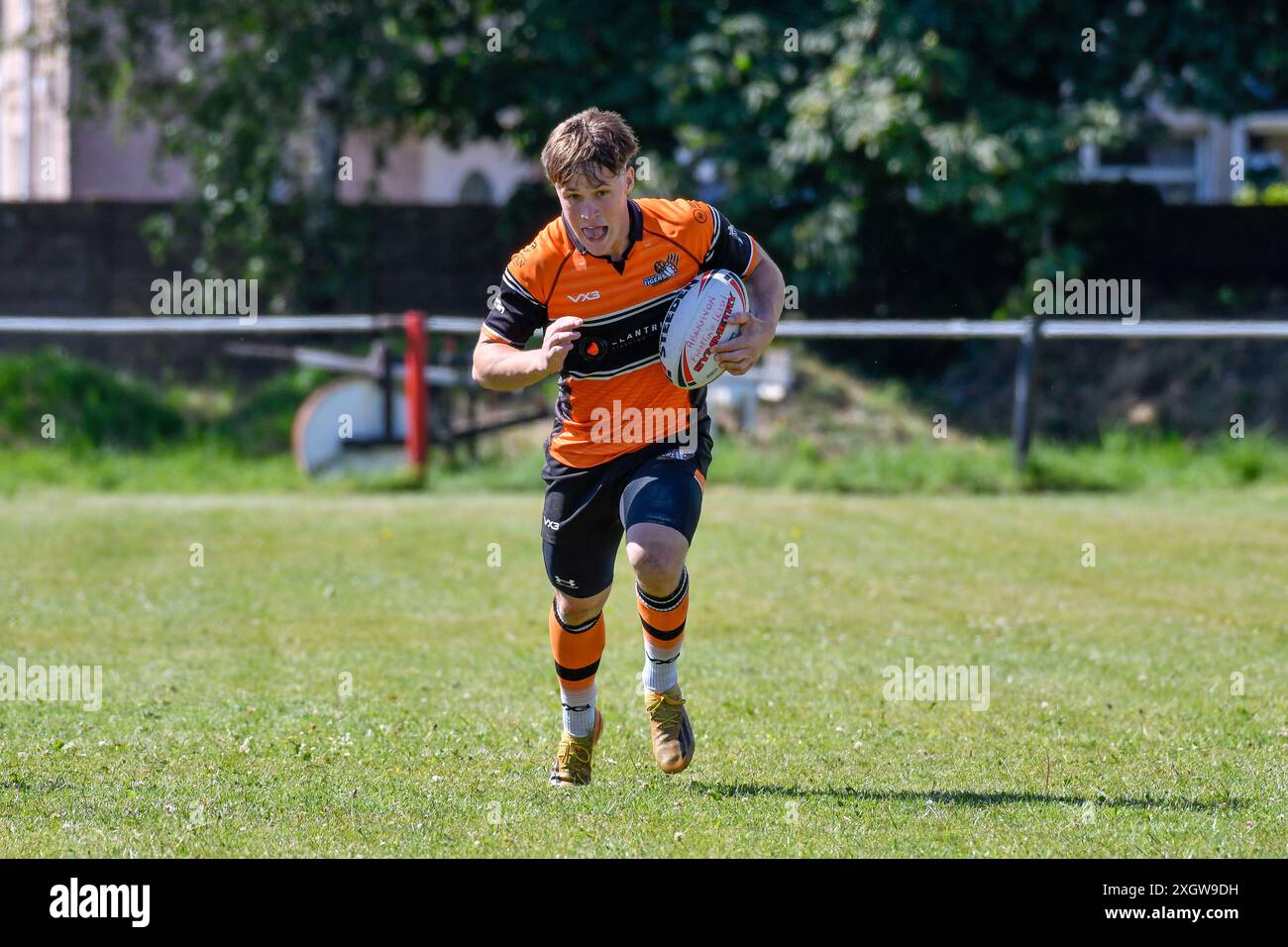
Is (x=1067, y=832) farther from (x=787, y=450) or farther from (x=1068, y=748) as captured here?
(x=787, y=450)

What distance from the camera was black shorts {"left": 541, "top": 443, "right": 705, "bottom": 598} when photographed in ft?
19.4

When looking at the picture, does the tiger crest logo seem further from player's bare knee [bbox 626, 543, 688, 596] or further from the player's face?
player's bare knee [bbox 626, 543, 688, 596]

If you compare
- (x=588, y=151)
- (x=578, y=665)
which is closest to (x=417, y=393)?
(x=578, y=665)

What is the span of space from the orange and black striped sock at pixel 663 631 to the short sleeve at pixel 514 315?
1.02 meters

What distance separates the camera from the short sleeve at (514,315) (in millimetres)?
5867

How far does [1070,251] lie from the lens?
57.6 ft

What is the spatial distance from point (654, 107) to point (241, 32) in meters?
4.75

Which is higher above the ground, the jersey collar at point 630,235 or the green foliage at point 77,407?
the jersey collar at point 630,235

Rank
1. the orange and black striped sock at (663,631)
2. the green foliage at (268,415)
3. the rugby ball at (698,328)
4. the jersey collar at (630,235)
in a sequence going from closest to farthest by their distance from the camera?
the rugby ball at (698,328) → the jersey collar at (630,235) → the orange and black striped sock at (663,631) → the green foliage at (268,415)

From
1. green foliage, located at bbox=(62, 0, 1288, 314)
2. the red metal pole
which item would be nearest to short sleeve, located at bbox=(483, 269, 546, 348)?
the red metal pole

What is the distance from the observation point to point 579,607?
20.1 feet

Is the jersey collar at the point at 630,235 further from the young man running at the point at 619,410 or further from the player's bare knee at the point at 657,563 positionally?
the player's bare knee at the point at 657,563

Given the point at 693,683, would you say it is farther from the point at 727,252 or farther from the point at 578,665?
the point at 727,252

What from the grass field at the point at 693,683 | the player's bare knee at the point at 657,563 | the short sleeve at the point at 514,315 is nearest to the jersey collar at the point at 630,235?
the short sleeve at the point at 514,315
